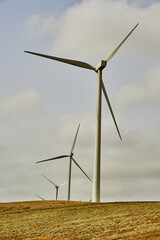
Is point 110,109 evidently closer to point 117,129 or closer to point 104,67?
point 117,129

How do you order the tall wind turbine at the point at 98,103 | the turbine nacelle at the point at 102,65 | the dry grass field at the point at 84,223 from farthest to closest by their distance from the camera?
the turbine nacelle at the point at 102,65 → the tall wind turbine at the point at 98,103 → the dry grass field at the point at 84,223

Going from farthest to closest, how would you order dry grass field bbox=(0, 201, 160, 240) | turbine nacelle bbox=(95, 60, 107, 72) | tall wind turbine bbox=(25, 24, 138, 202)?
turbine nacelle bbox=(95, 60, 107, 72) < tall wind turbine bbox=(25, 24, 138, 202) < dry grass field bbox=(0, 201, 160, 240)

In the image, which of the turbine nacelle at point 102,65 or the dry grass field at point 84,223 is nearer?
the dry grass field at point 84,223

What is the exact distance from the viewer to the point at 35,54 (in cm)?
3775

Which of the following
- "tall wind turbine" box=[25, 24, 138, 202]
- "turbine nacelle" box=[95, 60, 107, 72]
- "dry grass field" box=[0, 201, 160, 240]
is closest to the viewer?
"dry grass field" box=[0, 201, 160, 240]

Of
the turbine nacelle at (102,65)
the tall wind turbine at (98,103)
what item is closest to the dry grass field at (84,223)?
the tall wind turbine at (98,103)

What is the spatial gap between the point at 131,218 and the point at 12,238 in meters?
8.02

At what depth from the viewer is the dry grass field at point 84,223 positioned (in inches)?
780

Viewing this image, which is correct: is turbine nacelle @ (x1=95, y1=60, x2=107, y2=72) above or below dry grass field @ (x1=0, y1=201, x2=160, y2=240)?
above

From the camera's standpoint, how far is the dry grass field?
1981 centimetres

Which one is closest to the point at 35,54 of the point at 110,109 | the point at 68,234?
the point at 110,109

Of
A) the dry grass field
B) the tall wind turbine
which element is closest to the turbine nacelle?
the tall wind turbine

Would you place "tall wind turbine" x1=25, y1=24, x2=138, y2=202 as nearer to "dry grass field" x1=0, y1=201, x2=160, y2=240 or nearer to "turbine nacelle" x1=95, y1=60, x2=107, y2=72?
"turbine nacelle" x1=95, y1=60, x2=107, y2=72

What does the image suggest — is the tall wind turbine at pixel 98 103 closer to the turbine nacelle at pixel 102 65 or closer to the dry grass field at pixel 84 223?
the turbine nacelle at pixel 102 65
